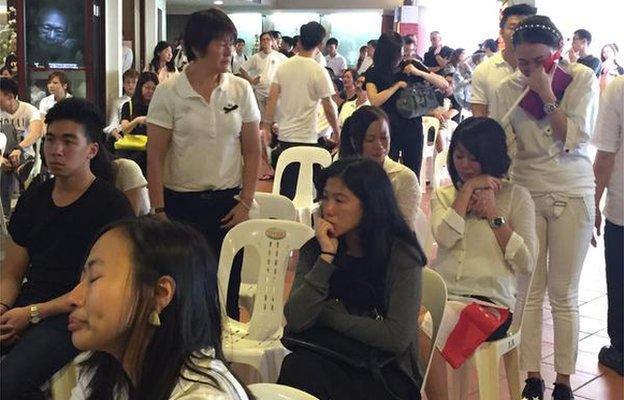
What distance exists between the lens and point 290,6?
1672cm

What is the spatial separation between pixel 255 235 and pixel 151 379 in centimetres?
158

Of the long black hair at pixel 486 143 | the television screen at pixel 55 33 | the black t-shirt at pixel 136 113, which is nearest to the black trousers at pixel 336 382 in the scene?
the long black hair at pixel 486 143

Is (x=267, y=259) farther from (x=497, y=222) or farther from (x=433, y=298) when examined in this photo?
(x=497, y=222)

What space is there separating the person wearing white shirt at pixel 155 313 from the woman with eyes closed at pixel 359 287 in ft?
2.75

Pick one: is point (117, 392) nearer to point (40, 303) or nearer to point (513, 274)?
point (40, 303)

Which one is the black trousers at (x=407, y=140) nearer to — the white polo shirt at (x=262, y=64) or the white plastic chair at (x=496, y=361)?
the white plastic chair at (x=496, y=361)

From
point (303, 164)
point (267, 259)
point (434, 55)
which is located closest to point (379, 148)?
point (267, 259)

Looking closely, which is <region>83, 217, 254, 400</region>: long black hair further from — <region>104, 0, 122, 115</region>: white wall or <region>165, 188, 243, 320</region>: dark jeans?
<region>104, 0, 122, 115</region>: white wall

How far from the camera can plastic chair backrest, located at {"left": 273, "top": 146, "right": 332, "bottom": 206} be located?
4730 mm

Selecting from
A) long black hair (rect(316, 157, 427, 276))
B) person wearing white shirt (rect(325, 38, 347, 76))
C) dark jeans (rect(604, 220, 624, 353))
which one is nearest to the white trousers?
dark jeans (rect(604, 220, 624, 353))

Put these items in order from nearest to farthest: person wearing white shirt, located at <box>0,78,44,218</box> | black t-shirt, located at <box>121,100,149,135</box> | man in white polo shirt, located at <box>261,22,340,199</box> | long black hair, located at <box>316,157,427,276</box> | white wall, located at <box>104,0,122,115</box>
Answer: long black hair, located at <box>316,157,427,276</box> < man in white polo shirt, located at <box>261,22,340,199</box> < person wearing white shirt, located at <box>0,78,44,218</box> < black t-shirt, located at <box>121,100,149,135</box> < white wall, located at <box>104,0,122,115</box>

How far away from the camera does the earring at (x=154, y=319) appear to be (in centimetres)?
128

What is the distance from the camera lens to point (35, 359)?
2.12 meters

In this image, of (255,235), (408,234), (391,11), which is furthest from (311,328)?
(391,11)
